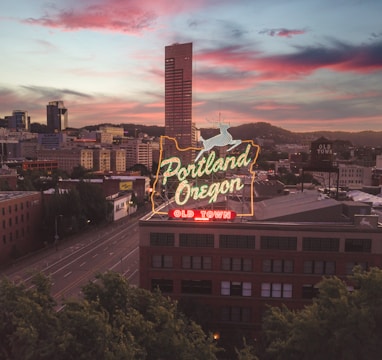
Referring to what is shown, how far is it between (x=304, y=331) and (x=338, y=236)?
22.3 m

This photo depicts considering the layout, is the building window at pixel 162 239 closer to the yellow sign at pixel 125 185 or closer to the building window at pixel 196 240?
the building window at pixel 196 240

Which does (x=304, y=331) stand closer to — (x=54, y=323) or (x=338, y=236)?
(x=54, y=323)

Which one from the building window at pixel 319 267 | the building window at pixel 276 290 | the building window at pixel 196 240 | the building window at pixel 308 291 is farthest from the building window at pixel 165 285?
the building window at pixel 319 267

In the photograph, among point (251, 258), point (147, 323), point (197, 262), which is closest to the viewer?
point (147, 323)

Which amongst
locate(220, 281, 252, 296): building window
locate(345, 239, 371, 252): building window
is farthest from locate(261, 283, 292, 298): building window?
locate(345, 239, 371, 252): building window

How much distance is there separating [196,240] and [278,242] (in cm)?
1007

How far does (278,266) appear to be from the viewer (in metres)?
46.2

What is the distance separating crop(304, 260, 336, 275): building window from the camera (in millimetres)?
45781

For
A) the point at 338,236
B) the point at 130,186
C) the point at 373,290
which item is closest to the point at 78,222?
the point at 130,186

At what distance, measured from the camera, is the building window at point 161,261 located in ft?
156

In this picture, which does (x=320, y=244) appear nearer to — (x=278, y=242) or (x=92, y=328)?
(x=278, y=242)

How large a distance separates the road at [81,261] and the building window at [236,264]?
A: 23459 millimetres

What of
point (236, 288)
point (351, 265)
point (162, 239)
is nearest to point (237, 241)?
point (236, 288)

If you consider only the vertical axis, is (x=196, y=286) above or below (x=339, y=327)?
below
